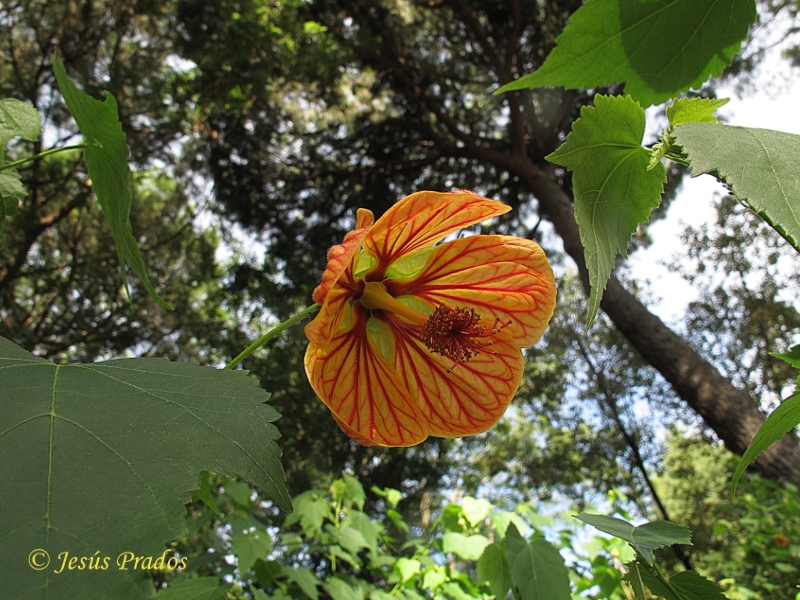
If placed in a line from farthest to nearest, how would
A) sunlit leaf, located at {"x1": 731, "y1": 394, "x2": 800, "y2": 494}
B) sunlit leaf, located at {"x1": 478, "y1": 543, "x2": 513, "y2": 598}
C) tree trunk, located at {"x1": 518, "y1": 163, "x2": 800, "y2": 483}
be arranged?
tree trunk, located at {"x1": 518, "y1": 163, "x2": 800, "y2": 483} < sunlit leaf, located at {"x1": 478, "y1": 543, "x2": 513, "y2": 598} < sunlit leaf, located at {"x1": 731, "y1": 394, "x2": 800, "y2": 494}

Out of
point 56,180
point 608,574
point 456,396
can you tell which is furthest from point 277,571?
point 56,180

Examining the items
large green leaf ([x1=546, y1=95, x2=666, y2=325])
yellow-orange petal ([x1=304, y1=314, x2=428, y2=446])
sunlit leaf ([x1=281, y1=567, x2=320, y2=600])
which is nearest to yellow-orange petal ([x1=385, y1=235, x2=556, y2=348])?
yellow-orange petal ([x1=304, y1=314, x2=428, y2=446])

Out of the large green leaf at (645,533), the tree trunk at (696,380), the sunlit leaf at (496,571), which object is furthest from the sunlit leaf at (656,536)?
the tree trunk at (696,380)

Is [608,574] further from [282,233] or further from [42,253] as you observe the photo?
[42,253]

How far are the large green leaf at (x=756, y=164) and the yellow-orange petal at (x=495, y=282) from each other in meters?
0.31

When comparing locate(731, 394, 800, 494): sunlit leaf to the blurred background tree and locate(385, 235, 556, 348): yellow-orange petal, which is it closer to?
locate(385, 235, 556, 348): yellow-orange petal

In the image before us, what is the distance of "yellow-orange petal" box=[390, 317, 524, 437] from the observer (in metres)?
0.70

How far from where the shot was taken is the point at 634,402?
27.1 ft

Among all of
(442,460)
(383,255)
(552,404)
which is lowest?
(383,255)

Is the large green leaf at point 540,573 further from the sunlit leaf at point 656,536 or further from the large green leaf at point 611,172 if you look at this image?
the large green leaf at point 611,172

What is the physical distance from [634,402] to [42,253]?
7.44 metres

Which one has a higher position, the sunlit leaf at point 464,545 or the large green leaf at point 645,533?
the sunlit leaf at point 464,545

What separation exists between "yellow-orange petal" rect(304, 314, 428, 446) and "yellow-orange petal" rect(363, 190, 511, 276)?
12 cm

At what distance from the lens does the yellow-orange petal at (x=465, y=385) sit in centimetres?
70
